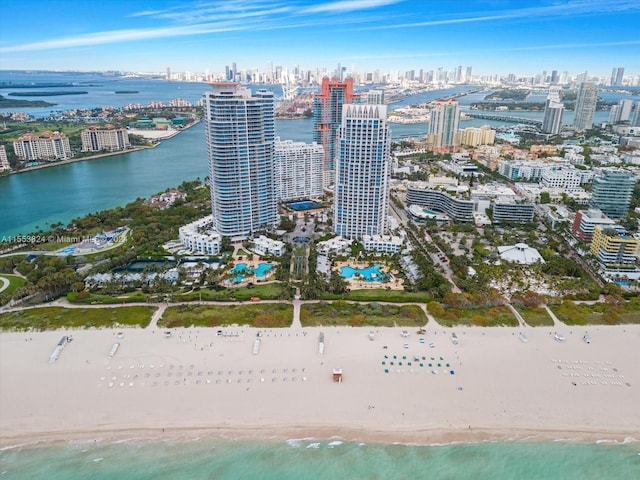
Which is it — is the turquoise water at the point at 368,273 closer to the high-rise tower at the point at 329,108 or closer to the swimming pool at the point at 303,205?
the swimming pool at the point at 303,205

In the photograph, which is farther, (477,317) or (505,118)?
(505,118)

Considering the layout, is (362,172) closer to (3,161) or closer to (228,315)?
(228,315)

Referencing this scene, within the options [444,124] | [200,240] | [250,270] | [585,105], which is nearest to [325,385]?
[250,270]

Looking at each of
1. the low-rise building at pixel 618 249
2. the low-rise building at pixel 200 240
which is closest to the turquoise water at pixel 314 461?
the low-rise building at pixel 618 249

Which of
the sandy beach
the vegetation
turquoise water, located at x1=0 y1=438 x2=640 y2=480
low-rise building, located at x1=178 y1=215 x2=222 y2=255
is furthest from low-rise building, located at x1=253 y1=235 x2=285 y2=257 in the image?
turquoise water, located at x1=0 y1=438 x2=640 y2=480

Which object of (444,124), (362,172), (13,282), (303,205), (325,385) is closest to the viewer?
(325,385)
